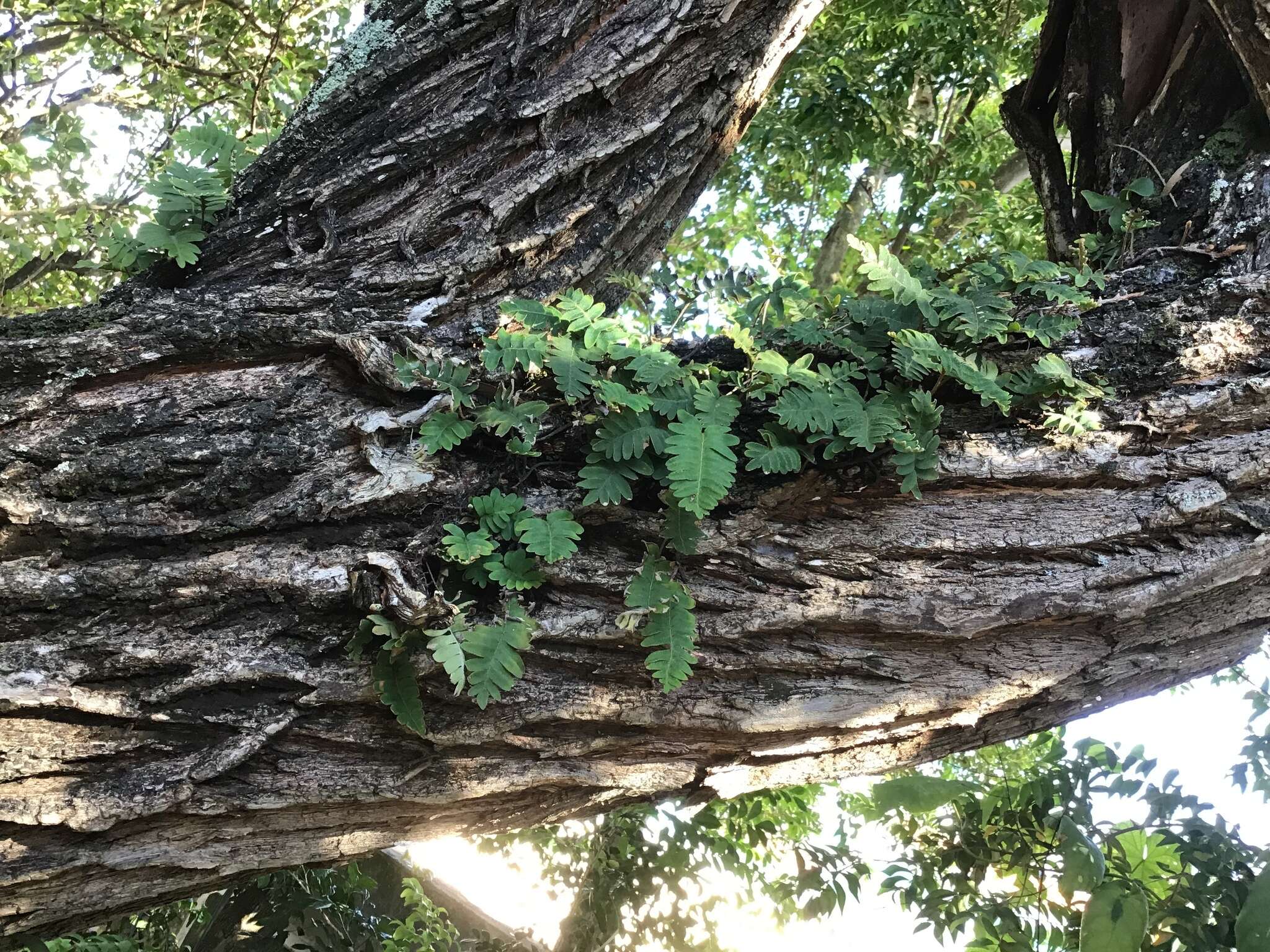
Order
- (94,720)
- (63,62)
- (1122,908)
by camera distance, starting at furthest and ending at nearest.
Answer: (63,62)
(1122,908)
(94,720)

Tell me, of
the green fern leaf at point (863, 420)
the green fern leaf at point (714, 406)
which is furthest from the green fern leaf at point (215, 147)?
the green fern leaf at point (863, 420)

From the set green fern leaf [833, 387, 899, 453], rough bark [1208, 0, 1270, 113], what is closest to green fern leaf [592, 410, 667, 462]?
green fern leaf [833, 387, 899, 453]

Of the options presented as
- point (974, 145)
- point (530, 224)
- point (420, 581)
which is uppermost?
point (974, 145)

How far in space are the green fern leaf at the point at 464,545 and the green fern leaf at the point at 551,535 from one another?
9cm

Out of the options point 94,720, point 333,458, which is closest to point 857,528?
point 333,458

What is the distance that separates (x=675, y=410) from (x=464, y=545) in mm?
638

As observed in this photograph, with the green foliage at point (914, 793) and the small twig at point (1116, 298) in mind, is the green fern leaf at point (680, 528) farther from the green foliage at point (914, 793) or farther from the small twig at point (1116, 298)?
the green foliage at point (914, 793)

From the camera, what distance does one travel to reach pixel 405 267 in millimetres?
2637

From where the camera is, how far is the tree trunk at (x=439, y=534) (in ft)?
5.99

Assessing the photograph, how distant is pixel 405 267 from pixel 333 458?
0.82m

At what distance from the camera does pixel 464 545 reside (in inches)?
75.3

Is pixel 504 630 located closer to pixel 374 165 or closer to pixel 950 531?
pixel 950 531

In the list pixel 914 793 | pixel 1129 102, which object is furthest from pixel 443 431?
pixel 1129 102

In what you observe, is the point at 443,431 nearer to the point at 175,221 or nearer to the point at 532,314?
the point at 532,314
